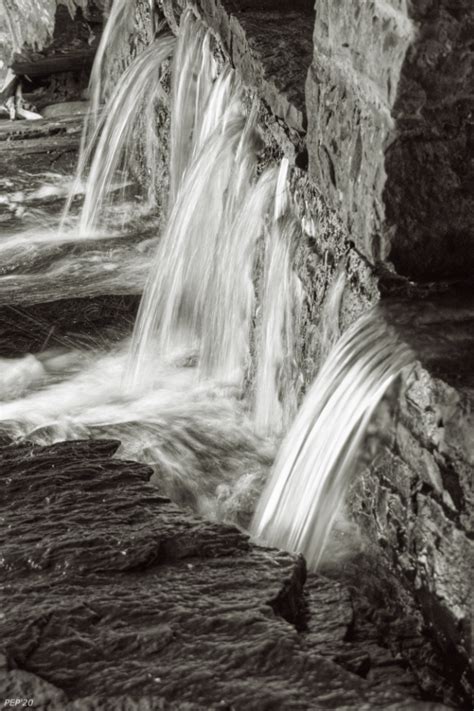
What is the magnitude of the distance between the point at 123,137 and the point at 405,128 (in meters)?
4.59

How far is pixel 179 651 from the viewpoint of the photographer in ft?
7.63

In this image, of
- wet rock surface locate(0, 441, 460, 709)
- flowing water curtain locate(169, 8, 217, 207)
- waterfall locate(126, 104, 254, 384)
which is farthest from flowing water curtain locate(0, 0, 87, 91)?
wet rock surface locate(0, 441, 460, 709)

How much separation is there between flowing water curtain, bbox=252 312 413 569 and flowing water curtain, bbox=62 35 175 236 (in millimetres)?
3775

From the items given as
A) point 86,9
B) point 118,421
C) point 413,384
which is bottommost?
point 118,421

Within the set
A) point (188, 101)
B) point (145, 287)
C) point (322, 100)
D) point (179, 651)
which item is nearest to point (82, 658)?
point (179, 651)

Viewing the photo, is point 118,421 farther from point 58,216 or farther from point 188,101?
point 58,216

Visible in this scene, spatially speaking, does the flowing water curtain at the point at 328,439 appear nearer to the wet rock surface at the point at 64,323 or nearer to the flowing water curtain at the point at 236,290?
the flowing water curtain at the point at 236,290

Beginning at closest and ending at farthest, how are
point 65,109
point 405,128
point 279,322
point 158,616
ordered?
point 158,616 < point 405,128 < point 279,322 < point 65,109

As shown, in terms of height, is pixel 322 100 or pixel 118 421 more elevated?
pixel 322 100

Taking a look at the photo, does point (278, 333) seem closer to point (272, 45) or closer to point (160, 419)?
point (160, 419)

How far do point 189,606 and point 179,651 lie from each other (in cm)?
18

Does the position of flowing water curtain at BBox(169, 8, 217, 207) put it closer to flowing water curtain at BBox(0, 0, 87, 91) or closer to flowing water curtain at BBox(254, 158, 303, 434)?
flowing water curtain at BBox(254, 158, 303, 434)

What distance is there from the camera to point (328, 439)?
301cm

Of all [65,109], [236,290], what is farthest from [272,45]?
[65,109]
